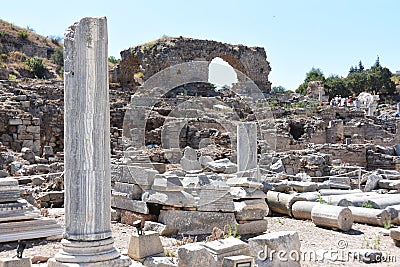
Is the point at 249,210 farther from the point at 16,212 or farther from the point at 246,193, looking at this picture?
the point at 16,212

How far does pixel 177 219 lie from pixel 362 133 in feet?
67.5

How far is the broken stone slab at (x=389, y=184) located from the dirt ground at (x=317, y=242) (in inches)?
181

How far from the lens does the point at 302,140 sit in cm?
2483

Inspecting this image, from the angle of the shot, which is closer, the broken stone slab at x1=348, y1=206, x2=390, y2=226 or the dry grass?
the broken stone slab at x1=348, y1=206, x2=390, y2=226

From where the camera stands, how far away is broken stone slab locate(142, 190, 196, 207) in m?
8.48

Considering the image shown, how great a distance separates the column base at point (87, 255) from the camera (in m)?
4.84

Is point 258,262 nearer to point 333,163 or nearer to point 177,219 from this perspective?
point 177,219

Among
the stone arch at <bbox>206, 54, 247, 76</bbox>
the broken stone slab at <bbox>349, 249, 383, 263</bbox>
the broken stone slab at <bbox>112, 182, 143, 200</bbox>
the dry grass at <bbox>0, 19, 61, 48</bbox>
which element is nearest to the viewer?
the broken stone slab at <bbox>349, 249, 383, 263</bbox>

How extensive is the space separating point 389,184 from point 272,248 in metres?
8.55

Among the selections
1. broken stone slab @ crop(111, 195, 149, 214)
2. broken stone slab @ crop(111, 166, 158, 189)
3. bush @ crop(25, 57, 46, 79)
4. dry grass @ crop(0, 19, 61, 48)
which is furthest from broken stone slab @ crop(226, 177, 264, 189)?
dry grass @ crop(0, 19, 61, 48)

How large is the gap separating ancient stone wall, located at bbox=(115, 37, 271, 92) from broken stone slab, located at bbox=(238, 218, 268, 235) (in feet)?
77.7

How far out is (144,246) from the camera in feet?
21.0

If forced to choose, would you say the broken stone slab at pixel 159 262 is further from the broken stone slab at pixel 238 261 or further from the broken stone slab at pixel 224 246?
the broken stone slab at pixel 238 261

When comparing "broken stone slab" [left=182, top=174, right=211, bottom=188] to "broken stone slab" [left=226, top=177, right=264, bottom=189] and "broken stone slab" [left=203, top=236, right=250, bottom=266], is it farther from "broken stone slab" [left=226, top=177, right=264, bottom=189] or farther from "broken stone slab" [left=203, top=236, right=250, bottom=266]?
"broken stone slab" [left=203, top=236, right=250, bottom=266]
